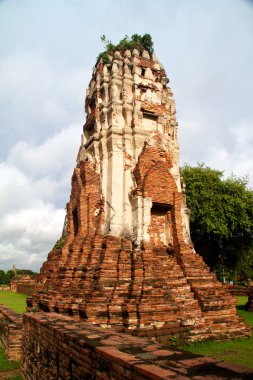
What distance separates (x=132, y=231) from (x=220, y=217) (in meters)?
13.2

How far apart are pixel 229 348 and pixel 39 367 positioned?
12.1 ft

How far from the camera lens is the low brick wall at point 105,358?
273 cm

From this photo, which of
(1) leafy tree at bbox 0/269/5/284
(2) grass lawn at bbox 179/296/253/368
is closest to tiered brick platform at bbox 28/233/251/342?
(2) grass lawn at bbox 179/296/253/368

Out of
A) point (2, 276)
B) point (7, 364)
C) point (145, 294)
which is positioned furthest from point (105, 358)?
point (2, 276)

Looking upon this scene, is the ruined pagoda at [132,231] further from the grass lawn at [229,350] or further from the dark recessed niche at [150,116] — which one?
the grass lawn at [229,350]

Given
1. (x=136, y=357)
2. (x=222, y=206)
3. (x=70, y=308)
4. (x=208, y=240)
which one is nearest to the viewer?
(x=136, y=357)

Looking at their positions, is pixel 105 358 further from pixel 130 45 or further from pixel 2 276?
pixel 2 276

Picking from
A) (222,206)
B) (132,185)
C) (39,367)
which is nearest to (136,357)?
(39,367)

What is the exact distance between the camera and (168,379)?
2.52 m

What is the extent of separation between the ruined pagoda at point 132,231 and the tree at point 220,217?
34.2ft

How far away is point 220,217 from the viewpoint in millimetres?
20438

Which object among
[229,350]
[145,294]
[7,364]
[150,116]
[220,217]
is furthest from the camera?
[220,217]

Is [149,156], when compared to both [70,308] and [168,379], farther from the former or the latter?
[168,379]

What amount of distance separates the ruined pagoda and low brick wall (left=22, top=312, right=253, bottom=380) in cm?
141
